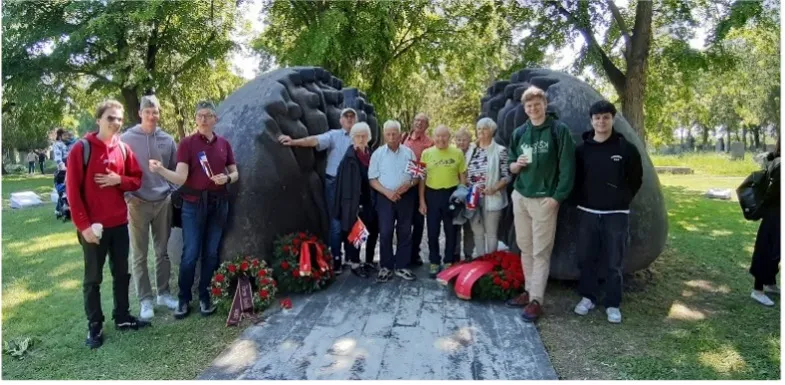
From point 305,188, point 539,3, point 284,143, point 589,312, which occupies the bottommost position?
point 589,312

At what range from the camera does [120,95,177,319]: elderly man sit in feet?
16.7

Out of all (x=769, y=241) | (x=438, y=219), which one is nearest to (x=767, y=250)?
(x=769, y=241)

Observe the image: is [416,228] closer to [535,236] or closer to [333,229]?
[333,229]

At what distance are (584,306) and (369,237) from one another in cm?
253

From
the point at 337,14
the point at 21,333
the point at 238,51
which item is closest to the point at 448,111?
the point at 238,51

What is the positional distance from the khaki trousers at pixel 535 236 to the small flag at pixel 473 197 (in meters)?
0.73

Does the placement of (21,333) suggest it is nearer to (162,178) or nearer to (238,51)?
(162,178)

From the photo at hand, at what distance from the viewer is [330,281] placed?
6121mm

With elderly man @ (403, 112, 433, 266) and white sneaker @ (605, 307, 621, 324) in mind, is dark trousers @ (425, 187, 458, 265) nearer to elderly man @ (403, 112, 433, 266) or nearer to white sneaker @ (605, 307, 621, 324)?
elderly man @ (403, 112, 433, 266)

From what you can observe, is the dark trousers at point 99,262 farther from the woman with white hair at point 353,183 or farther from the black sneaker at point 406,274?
the black sneaker at point 406,274

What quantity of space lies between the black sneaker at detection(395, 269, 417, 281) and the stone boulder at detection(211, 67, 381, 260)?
96 cm

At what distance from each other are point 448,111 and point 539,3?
19267 millimetres

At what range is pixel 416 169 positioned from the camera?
244 inches

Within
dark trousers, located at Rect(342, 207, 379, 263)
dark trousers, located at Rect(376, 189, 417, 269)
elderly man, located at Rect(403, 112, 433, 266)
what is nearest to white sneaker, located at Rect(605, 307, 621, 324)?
dark trousers, located at Rect(376, 189, 417, 269)
